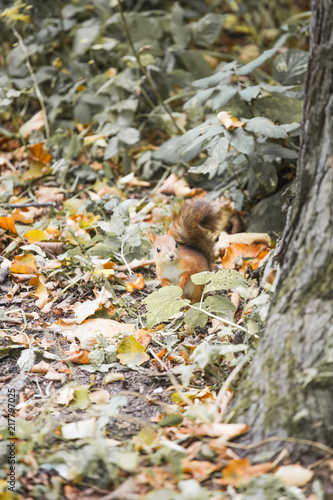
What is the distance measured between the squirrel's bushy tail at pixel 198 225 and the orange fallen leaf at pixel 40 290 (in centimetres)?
83

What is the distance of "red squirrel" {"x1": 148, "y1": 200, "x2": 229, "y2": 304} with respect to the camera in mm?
3008

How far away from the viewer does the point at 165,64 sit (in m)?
4.71

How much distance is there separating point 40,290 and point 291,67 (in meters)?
2.35

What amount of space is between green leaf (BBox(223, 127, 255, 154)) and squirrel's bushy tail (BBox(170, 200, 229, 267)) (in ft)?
1.31

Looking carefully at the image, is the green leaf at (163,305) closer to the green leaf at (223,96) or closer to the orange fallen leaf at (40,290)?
the orange fallen leaf at (40,290)

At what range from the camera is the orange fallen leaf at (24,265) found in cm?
310

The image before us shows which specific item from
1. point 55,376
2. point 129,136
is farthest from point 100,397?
point 129,136

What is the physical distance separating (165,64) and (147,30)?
0.38m

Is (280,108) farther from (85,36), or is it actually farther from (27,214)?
(85,36)

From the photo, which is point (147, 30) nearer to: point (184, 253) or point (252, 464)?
point (184, 253)

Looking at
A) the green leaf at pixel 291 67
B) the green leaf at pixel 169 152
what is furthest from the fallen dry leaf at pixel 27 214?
the green leaf at pixel 291 67

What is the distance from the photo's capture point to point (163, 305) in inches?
95.7

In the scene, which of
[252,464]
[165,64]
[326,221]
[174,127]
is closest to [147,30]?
[165,64]

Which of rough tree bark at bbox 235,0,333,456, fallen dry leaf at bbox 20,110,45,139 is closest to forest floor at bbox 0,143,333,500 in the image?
rough tree bark at bbox 235,0,333,456
